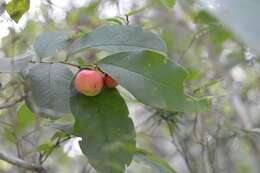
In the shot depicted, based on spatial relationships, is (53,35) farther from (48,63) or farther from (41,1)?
(41,1)

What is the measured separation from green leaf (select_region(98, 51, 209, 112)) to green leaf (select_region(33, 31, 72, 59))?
12 cm

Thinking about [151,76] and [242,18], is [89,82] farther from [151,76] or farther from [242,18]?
[242,18]

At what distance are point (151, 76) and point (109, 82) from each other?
0.26 feet

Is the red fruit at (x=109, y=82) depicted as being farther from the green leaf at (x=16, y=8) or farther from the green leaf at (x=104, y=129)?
the green leaf at (x=16, y=8)

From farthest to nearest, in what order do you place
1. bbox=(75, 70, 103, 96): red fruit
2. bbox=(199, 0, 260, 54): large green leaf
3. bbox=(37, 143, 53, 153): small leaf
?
bbox=(37, 143, 53, 153): small leaf
bbox=(75, 70, 103, 96): red fruit
bbox=(199, 0, 260, 54): large green leaf

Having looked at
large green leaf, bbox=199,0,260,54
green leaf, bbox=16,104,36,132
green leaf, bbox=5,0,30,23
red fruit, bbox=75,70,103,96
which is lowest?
green leaf, bbox=16,104,36,132

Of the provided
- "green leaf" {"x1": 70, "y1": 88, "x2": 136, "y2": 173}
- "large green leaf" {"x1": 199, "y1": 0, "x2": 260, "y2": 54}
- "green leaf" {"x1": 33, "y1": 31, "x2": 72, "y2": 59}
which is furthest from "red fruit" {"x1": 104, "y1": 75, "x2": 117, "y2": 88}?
"large green leaf" {"x1": 199, "y1": 0, "x2": 260, "y2": 54}

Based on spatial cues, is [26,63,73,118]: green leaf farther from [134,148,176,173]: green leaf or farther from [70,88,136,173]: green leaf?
[134,148,176,173]: green leaf

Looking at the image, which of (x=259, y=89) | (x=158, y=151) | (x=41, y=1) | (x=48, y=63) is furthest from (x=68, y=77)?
(x=158, y=151)

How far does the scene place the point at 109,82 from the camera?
84 centimetres

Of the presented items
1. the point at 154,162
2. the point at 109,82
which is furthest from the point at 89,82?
the point at 154,162

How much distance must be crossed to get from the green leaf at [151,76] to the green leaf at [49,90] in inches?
3.6

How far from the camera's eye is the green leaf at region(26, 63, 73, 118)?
837 millimetres

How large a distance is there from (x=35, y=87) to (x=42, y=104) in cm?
3
